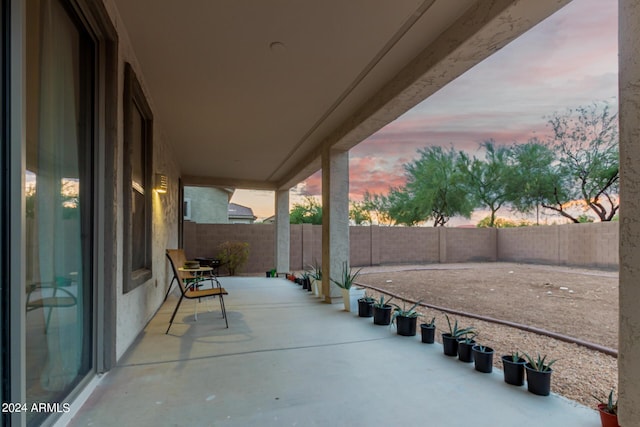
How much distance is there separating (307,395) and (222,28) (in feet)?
8.89

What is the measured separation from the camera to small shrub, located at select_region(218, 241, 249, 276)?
1020 centimetres

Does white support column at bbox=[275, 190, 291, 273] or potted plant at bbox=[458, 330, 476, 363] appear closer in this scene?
potted plant at bbox=[458, 330, 476, 363]

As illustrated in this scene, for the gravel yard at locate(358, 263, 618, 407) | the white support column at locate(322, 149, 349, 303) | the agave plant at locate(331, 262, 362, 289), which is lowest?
the gravel yard at locate(358, 263, 618, 407)

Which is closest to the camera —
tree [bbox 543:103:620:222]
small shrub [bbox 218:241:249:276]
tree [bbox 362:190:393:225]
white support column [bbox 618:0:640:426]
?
white support column [bbox 618:0:640:426]

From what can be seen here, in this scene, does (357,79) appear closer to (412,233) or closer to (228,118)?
(228,118)

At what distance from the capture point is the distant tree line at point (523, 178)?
14.1 meters

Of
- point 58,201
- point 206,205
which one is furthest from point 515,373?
point 206,205

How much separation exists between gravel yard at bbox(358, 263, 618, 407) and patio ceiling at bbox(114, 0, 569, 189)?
263 cm

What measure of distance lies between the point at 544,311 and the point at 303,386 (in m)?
4.66

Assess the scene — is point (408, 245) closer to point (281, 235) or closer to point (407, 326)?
point (281, 235)

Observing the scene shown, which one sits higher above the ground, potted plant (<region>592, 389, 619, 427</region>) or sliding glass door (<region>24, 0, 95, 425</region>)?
sliding glass door (<region>24, 0, 95, 425</region>)

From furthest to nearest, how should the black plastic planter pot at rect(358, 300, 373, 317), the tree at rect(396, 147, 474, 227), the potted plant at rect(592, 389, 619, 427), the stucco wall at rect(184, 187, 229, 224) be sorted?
the tree at rect(396, 147, 474, 227) < the stucco wall at rect(184, 187, 229, 224) < the black plastic planter pot at rect(358, 300, 373, 317) < the potted plant at rect(592, 389, 619, 427)

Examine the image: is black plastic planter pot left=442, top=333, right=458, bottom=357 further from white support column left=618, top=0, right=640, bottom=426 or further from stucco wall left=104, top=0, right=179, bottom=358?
stucco wall left=104, top=0, right=179, bottom=358

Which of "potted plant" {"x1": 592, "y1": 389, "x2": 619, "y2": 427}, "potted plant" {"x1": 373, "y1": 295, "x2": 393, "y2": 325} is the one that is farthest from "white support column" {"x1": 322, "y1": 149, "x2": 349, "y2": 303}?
"potted plant" {"x1": 592, "y1": 389, "x2": 619, "y2": 427}
